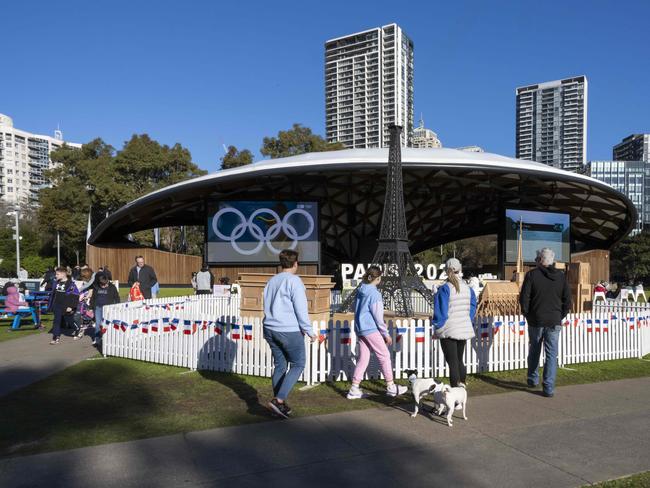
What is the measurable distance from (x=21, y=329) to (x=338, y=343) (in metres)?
9.78

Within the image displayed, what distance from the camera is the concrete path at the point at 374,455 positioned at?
3988 millimetres

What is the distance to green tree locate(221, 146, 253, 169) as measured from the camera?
48875 millimetres

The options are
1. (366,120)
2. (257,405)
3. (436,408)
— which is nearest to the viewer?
(436,408)

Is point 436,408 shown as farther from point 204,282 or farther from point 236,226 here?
point 236,226

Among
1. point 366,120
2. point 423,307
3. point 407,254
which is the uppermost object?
point 366,120

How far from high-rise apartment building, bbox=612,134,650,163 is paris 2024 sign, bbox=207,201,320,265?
162m

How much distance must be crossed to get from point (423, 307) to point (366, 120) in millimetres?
129202

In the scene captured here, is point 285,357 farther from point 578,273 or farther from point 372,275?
point 578,273

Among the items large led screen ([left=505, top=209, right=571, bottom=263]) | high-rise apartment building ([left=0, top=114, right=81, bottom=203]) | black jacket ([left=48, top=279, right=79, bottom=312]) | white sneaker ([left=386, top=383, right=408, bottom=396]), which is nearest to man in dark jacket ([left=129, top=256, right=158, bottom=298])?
black jacket ([left=48, top=279, right=79, bottom=312])

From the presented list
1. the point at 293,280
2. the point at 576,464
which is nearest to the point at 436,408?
the point at 576,464

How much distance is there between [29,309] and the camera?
13094 mm

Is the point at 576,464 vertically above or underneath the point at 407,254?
underneath

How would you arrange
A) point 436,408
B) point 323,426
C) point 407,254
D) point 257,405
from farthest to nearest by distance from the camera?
1. point 407,254
2. point 257,405
3. point 436,408
4. point 323,426

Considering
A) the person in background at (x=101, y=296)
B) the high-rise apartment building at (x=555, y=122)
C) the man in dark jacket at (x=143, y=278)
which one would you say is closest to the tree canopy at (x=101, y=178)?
the man in dark jacket at (x=143, y=278)
